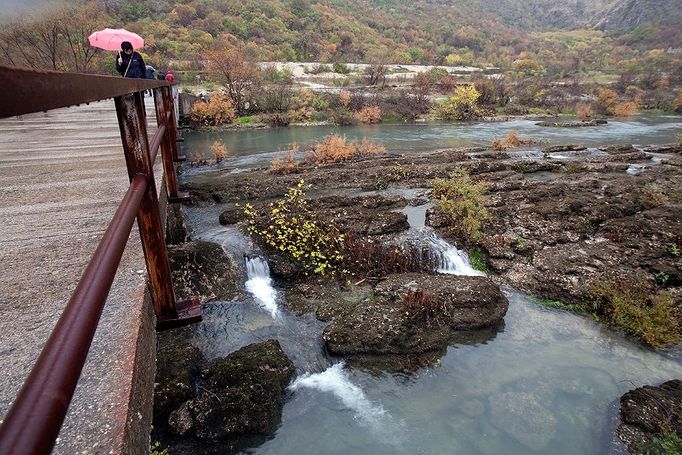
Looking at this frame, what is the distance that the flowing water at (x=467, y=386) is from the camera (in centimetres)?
582

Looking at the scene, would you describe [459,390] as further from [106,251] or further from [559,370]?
[106,251]

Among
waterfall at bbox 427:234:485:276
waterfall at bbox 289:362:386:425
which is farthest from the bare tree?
waterfall at bbox 289:362:386:425

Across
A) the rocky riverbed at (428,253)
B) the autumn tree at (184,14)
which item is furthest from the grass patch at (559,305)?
the autumn tree at (184,14)

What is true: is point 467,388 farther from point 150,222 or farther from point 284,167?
point 284,167

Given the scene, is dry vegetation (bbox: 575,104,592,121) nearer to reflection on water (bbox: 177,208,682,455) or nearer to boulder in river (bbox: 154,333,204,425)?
reflection on water (bbox: 177,208,682,455)

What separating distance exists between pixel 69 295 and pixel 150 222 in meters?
0.84

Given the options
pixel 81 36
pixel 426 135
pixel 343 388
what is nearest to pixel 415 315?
→ pixel 343 388

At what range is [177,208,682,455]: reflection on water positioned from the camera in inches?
229

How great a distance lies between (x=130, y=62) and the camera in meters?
9.20

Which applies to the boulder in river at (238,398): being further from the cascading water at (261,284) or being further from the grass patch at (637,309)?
the grass patch at (637,309)

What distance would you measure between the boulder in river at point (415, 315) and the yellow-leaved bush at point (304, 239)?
1478mm

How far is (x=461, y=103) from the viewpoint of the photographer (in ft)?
118

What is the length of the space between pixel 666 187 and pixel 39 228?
16566 mm

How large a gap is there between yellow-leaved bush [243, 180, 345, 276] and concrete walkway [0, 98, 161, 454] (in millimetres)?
4057
